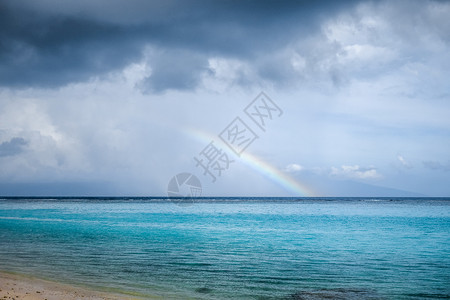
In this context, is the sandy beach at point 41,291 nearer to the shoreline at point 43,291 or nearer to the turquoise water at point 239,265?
the shoreline at point 43,291

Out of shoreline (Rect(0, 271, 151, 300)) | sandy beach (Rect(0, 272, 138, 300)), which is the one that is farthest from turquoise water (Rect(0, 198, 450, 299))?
sandy beach (Rect(0, 272, 138, 300))

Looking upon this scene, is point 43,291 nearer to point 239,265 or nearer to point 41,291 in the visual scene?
point 41,291

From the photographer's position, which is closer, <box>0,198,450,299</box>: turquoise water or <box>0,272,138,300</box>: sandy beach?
<box>0,272,138,300</box>: sandy beach

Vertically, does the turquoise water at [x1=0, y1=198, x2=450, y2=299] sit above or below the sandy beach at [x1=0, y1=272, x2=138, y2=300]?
below

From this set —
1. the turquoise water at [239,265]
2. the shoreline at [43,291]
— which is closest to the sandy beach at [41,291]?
the shoreline at [43,291]

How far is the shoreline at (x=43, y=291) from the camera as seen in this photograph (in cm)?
1375

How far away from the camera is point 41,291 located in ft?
48.3

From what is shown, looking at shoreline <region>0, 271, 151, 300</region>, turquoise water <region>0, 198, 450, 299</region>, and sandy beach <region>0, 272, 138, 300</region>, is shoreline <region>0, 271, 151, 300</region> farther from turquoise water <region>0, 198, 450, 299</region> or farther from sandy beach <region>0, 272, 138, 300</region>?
turquoise water <region>0, 198, 450, 299</region>

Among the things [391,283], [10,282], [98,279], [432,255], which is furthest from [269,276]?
[432,255]

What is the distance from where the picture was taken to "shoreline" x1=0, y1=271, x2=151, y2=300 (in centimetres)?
1375

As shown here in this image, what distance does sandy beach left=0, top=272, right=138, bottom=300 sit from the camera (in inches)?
541

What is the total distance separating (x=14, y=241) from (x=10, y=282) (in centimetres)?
1645

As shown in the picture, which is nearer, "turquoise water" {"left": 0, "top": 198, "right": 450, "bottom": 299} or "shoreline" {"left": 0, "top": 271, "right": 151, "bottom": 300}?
"shoreline" {"left": 0, "top": 271, "right": 151, "bottom": 300}

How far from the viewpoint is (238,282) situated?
56.8 feet
